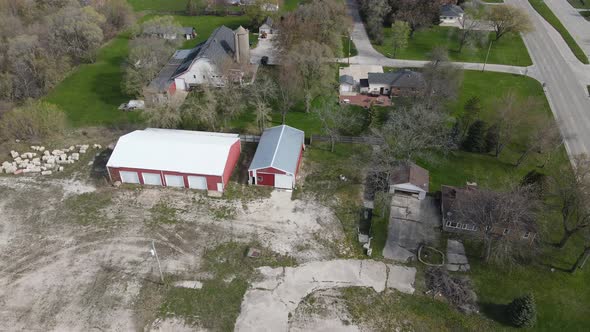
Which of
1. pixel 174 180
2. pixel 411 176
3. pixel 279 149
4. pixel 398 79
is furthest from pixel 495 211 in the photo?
pixel 398 79

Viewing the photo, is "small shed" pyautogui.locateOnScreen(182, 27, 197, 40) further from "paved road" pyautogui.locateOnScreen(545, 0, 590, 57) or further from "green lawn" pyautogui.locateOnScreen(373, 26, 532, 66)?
"paved road" pyautogui.locateOnScreen(545, 0, 590, 57)

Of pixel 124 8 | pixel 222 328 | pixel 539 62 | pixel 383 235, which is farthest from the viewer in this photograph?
pixel 124 8

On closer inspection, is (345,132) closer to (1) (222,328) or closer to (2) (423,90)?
(2) (423,90)

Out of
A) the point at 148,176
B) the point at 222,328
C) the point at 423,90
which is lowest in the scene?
the point at 222,328

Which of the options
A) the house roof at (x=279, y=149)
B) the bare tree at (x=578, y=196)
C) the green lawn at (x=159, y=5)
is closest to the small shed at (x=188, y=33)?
the green lawn at (x=159, y=5)

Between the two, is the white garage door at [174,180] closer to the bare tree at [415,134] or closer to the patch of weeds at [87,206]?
the patch of weeds at [87,206]

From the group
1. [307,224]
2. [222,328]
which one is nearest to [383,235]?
[307,224]
